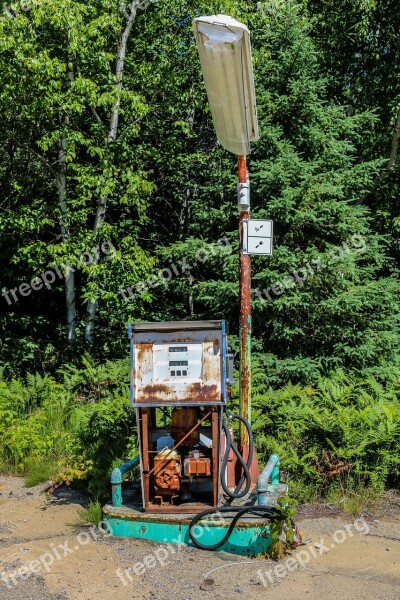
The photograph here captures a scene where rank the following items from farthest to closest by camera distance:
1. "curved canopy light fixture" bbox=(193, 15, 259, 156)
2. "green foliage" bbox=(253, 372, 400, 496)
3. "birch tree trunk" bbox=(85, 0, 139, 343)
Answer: "birch tree trunk" bbox=(85, 0, 139, 343), "green foliage" bbox=(253, 372, 400, 496), "curved canopy light fixture" bbox=(193, 15, 259, 156)

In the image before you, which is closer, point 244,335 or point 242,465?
Result: point 242,465

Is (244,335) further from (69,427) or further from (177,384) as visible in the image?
(69,427)

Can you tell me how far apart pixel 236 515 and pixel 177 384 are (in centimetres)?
109

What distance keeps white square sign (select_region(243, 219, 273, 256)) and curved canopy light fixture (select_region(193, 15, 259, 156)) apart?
0.68 meters

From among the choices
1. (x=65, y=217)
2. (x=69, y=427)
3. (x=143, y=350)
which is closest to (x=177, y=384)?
(x=143, y=350)

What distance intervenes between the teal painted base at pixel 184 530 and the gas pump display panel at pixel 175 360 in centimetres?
91

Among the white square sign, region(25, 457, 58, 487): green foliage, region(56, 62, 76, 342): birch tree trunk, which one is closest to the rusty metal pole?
the white square sign

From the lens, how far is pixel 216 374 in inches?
216

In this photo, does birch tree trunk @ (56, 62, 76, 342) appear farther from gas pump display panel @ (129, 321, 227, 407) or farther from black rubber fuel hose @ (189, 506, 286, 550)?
black rubber fuel hose @ (189, 506, 286, 550)

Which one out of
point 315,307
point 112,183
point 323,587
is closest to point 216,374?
point 323,587

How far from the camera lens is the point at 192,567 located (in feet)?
16.5

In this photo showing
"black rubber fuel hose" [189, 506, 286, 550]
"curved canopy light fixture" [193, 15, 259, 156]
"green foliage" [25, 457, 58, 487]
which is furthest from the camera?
"green foliage" [25, 457, 58, 487]

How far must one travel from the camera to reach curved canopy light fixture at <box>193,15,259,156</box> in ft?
17.8

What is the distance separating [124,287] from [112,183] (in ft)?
5.11
